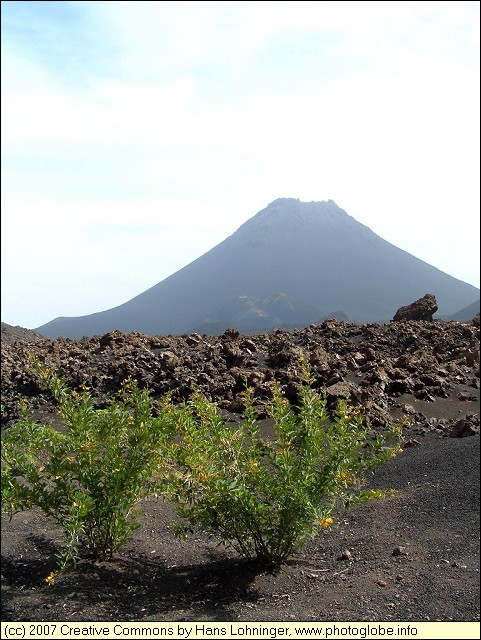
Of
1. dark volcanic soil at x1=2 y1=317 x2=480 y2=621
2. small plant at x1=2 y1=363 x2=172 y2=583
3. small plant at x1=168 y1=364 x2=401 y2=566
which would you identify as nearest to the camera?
dark volcanic soil at x1=2 y1=317 x2=480 y2=621

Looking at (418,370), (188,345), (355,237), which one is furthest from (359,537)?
(355,237)

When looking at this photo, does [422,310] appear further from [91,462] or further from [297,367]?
[91,462]

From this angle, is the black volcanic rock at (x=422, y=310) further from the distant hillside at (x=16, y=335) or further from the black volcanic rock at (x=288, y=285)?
the distant hillside at (x=16, y=335)

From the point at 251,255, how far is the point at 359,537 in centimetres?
2563

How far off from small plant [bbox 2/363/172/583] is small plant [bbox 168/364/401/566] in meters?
0.24

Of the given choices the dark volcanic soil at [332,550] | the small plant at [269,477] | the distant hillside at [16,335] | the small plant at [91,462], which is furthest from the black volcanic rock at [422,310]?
the small plant at [91,462]

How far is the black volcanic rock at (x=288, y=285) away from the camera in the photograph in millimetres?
19953

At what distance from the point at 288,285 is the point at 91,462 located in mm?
22399

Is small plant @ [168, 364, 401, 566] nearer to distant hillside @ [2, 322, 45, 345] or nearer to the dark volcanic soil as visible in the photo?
the dark volcanic soil

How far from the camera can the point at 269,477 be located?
3.92m

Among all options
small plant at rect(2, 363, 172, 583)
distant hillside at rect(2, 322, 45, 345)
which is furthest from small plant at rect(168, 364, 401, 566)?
distant hillside at rect(2, 322, 45, 345)

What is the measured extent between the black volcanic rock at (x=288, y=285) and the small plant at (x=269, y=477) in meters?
11.0

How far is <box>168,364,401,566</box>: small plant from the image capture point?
3.84 m

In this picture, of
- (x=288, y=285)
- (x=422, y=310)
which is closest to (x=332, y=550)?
(x=422, y=310)
